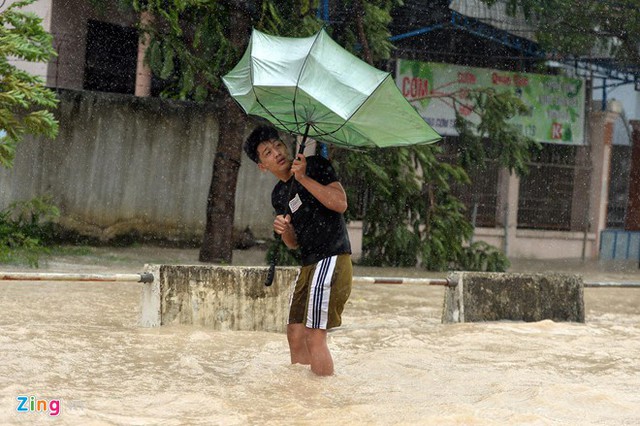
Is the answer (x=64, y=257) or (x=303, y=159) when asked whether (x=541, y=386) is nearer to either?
(x=303, y=159)

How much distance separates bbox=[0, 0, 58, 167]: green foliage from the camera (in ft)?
37.5

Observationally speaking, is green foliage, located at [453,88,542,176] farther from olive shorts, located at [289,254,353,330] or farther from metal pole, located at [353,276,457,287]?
olive shorts, located at [289,254,353,330]

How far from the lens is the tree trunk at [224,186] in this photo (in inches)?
579

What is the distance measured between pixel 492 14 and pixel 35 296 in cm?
1162

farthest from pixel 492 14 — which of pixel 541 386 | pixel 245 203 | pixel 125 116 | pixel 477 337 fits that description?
pixel 541 386

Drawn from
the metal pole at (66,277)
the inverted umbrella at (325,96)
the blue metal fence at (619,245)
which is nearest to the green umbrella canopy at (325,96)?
the inverted umbrella at (325,96)

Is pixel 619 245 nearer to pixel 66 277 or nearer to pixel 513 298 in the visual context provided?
pixel 513 298

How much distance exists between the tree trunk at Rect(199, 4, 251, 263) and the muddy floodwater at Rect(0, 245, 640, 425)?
3831 millimetres

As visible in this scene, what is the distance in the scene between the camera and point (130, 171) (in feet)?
54.3

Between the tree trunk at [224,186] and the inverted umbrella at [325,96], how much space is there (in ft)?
25.3

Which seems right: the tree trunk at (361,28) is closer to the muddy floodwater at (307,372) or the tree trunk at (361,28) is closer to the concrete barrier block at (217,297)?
the muddy floodwater at (307,372)

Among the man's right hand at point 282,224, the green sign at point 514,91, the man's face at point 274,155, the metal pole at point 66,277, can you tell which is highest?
the green sign at point 514,91

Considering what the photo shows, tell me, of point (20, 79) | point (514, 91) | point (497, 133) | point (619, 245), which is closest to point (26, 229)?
point (20, 79)

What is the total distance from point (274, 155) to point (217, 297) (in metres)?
2.60
